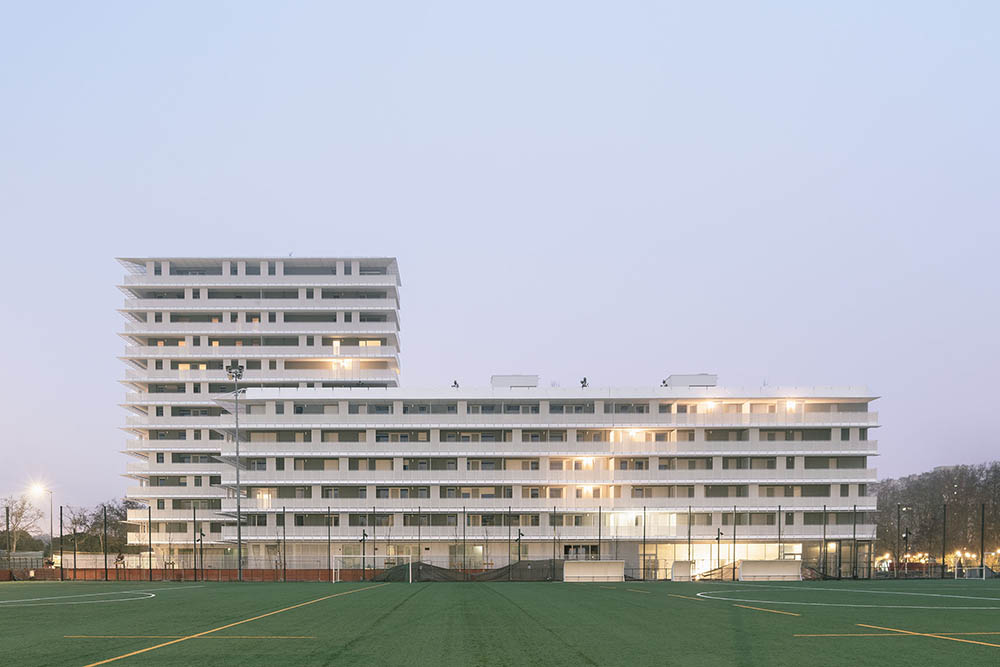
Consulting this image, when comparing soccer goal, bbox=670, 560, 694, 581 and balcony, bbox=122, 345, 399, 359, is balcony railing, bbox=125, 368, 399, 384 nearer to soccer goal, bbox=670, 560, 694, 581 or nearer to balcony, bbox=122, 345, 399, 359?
balcony, bbox=122, 345, 399, 359

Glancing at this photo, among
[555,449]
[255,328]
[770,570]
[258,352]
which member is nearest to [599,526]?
[555,449]

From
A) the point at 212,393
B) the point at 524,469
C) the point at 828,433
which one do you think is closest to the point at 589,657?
the point at 524,469

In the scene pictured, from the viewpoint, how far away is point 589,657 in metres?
13.8

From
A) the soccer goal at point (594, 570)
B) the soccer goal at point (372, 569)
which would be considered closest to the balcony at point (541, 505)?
the soccer goal at point (372, 569)

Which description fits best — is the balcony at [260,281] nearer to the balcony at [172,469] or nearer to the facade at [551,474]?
the facade at [551,474]

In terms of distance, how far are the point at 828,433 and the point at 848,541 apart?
11.6 m

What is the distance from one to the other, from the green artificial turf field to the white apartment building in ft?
253

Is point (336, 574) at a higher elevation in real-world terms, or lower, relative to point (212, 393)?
lower

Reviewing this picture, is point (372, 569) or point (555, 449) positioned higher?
point (555, 449)

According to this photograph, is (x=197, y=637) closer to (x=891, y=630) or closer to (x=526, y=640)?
(x=526, y=640)

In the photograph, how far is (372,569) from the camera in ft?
262

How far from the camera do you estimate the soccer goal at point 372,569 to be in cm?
6894

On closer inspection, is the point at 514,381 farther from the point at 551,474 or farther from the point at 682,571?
the point at 682,571

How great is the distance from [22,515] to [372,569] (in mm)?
81873
